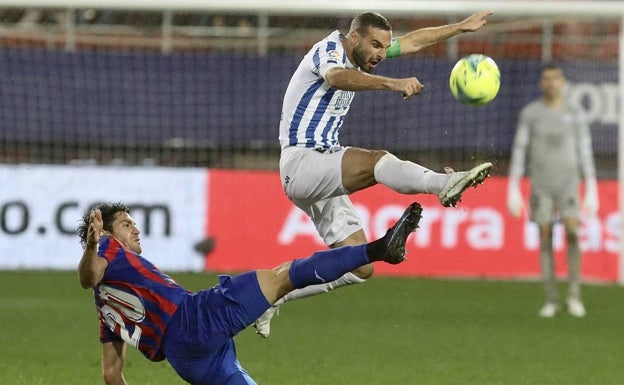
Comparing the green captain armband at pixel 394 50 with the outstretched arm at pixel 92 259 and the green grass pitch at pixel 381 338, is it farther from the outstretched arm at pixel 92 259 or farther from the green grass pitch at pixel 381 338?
the outstretched arm at pixel 92 259

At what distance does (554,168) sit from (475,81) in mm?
4924

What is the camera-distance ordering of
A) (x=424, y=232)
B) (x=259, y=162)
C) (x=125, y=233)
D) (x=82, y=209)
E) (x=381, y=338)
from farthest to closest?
1. (x=259, y=162)
2. (x=424, y=232)
3. (x=82, y=209)
4. (x=381, y=338)
5. (x=125, y=233)

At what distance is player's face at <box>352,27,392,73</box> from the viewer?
7332mm

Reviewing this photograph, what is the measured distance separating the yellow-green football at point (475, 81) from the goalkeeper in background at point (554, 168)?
15.0 ft

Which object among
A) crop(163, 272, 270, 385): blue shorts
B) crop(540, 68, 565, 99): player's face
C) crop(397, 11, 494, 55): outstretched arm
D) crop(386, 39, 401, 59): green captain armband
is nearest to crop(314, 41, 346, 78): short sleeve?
crop(386, 39, 401, 59): green captain armband

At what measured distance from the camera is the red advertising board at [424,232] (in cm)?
1466

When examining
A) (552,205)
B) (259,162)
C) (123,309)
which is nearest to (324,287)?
(123,309)

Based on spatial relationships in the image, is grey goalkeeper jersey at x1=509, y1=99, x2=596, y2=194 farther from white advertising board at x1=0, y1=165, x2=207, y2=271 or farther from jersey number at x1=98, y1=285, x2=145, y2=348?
jersey number at x1=98, y1=285, x2=145, y2=348

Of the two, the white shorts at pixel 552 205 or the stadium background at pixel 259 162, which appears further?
the white shorts at pixel 552 205

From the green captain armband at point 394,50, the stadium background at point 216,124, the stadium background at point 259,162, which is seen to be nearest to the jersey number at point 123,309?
the green captain armband at point 394,50

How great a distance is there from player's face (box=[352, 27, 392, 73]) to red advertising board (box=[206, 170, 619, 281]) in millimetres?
7251

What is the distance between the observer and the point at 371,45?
24.1ft

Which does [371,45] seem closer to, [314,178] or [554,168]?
[314,178]

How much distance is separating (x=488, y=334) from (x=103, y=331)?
4.64 metres
